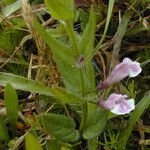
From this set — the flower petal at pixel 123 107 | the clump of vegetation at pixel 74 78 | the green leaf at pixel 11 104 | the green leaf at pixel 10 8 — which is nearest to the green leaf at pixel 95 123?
the clump of vegetation at pixel 74 78

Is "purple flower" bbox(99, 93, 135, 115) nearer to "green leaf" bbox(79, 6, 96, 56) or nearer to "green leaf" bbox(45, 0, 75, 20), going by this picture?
"green leaf" bbox(79, 6, 96, 56)

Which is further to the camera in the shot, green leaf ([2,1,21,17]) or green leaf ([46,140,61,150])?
green leaf ([2,1,21,17])

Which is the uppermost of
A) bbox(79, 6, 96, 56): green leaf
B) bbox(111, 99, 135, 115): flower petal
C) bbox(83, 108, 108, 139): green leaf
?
bbox(79, 6, 96, 56): green leaf

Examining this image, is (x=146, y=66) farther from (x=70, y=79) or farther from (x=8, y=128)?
(x=8, y=128)

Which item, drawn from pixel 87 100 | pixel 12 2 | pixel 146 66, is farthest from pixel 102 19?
pixel 87 100

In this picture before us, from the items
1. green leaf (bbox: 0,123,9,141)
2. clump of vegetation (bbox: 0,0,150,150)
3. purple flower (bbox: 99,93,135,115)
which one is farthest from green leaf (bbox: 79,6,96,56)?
green leaf (bbox: 0,123,9,141)

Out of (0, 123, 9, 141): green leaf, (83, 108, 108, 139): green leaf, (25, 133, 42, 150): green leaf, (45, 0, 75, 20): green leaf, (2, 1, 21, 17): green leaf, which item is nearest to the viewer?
(45, 0, 75, 20): green leaf

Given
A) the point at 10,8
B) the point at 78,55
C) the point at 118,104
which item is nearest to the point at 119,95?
the point at 118,104

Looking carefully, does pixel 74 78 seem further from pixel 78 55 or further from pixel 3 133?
pixel 3 133
